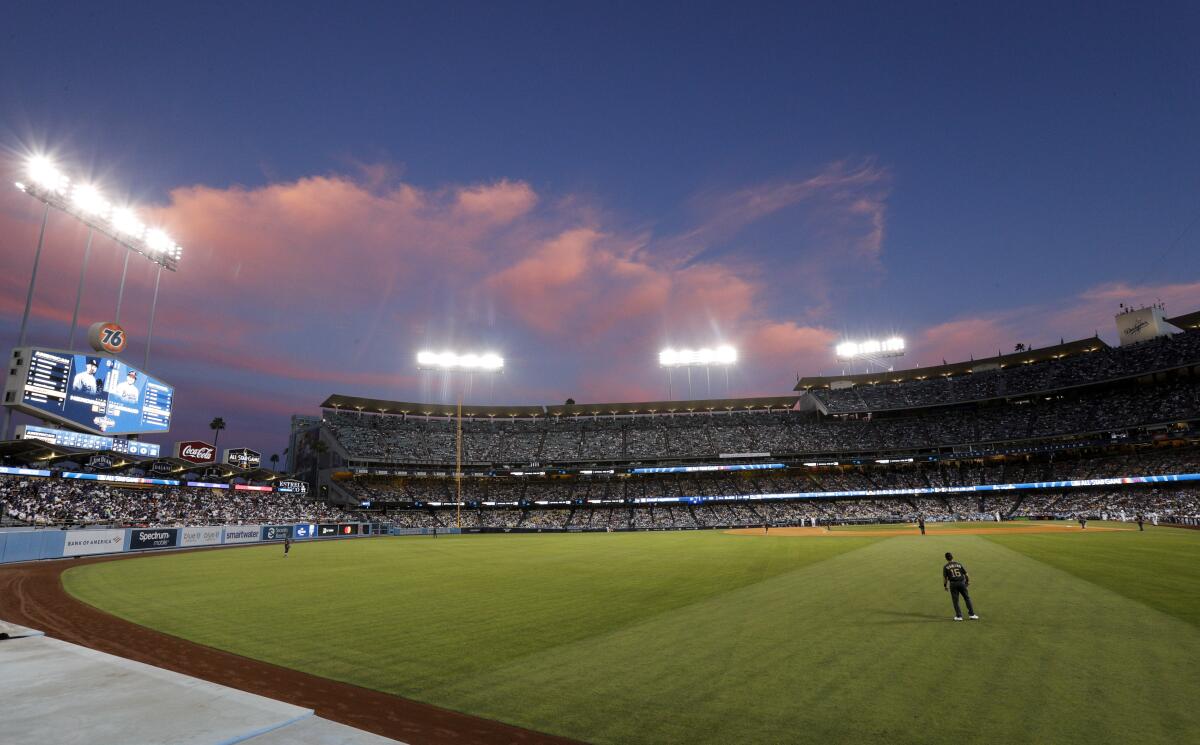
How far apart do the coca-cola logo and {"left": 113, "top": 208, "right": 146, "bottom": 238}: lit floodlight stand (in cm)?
2102

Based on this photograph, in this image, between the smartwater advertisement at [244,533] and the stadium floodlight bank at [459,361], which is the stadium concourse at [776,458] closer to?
the smartwater advertisement at [244,533]

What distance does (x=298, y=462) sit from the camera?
9469 cm

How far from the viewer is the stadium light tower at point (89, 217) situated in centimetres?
3481

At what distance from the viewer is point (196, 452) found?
172 feet

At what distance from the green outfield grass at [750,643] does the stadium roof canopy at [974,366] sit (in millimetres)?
66805

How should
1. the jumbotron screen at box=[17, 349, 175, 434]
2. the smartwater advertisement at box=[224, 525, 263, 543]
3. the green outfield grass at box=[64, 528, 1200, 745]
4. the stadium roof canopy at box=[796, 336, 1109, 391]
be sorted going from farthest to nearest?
the stadium roof canopy at box=[796, 336, 1109, 391]
the smartwater advertisement at box=[224, 525, 263, 543]
the jumbotron screen at box=[17, 349, 175, 434]
the green outfield grass at box=[64, 528, 1200, 745]

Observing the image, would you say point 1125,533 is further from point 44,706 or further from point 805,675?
point 44,706

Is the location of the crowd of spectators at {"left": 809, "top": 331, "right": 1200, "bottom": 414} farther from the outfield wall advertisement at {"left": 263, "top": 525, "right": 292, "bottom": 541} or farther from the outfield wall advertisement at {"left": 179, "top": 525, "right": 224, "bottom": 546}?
the outfield wall advertisement at {"left": 179, "top": 525, "right": 224, "bottom": 546}

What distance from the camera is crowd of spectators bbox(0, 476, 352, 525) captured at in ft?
125

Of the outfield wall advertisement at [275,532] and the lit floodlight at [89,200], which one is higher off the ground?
the lit floodlight at [89,200]

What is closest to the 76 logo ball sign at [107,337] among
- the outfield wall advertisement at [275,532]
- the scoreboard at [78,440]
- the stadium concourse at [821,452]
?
the scoreboard at [78,440]

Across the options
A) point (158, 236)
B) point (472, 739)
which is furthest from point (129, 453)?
point (472, 739)

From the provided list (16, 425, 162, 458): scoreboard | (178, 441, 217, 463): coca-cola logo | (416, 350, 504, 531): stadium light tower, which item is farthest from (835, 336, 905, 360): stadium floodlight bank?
(16, 425, 162, 458): scoreboard

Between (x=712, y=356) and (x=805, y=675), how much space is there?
83.2 m
